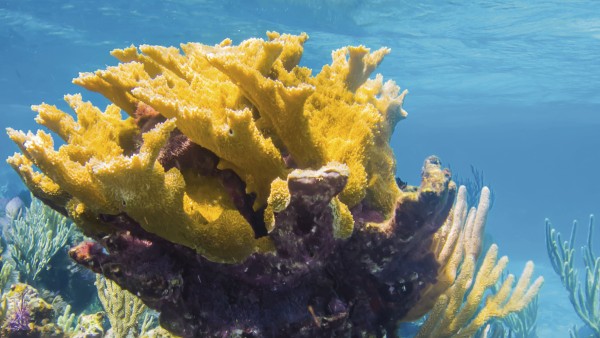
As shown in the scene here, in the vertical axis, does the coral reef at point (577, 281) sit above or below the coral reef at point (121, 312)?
above

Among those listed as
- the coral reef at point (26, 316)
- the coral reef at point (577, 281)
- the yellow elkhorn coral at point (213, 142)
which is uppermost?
the coral reef at point (577, 281)

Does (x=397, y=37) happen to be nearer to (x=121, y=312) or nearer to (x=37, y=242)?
(x=37, y=242)

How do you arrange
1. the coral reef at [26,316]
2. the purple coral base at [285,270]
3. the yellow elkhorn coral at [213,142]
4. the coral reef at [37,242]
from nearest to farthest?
the yellow elkhorn coral at [213,142]
the purple coral base at [285,270]
the coral reef at [26,316]
the coral reef at [37,242]

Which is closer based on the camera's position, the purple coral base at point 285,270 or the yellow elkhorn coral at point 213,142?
the yellow elkhorn coral at point 213,142

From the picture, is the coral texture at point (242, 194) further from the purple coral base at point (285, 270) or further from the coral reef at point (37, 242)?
the coral reef at point (37, 242)

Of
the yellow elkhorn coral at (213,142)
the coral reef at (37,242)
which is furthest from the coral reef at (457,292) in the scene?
the coral reef at (37,242)

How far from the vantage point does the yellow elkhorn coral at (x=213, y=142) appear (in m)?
1.64

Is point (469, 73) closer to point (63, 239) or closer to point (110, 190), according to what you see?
point (63, 239)

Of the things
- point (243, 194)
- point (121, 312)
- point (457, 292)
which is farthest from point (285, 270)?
point (121, 312)

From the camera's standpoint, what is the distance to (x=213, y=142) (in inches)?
68.2

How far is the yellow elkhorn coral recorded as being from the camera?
164 centimetres

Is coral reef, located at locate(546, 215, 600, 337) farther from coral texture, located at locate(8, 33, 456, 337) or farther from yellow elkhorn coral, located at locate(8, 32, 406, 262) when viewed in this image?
yellow elkhorn coral, located at locate(8, 32, 406, 262)

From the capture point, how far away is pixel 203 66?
7.73 ft

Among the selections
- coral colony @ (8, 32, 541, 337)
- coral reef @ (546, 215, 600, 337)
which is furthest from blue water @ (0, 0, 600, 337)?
coral colony @ (8, 32, 541, 337)
